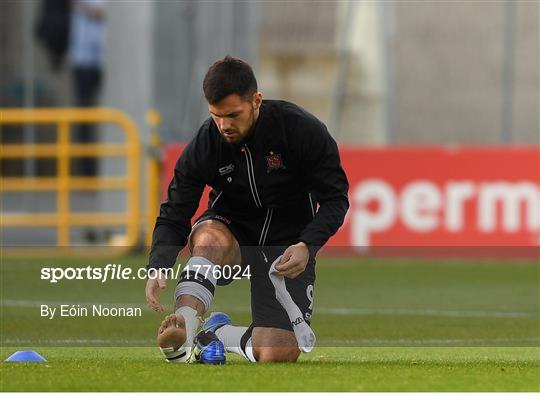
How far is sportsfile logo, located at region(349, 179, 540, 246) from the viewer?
52.4ft

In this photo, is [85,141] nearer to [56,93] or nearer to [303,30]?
[56,93]

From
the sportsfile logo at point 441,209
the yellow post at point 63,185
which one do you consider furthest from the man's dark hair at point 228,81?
the yellow post at point 63,185

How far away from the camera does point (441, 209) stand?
53.0ft

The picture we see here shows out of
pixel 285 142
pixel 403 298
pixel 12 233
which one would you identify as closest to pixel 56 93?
pixel 12 233

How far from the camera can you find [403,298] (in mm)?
12094

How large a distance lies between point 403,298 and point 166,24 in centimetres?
742

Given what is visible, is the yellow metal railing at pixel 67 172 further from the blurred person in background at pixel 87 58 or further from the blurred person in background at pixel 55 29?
the blurred person in background at pixel 55 29

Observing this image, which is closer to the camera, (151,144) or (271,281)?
(271,281)

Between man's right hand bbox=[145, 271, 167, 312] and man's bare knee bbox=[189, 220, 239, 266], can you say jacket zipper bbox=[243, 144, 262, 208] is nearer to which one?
man's bare knee bbox=[189, 220, 239, 266]

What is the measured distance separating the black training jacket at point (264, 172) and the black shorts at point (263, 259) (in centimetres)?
13

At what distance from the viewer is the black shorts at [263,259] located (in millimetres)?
7125

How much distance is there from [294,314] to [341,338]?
6.47ft

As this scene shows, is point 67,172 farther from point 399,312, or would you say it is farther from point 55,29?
point 399,312

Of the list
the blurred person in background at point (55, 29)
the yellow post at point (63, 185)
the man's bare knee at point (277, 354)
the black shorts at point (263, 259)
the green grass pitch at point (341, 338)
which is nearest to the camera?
the green grass pitch at point (341, 338)
